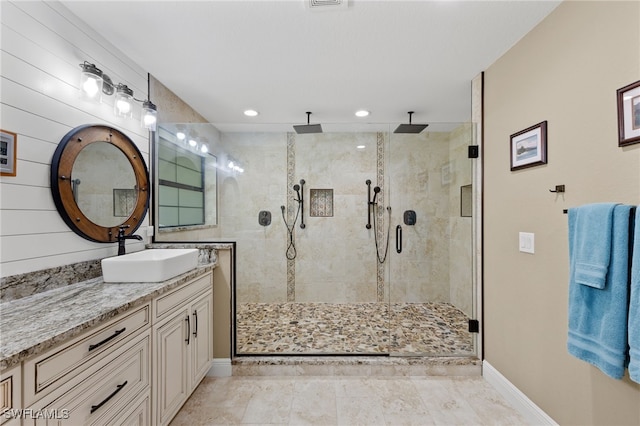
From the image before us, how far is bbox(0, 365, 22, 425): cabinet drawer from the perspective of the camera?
0.81 metres

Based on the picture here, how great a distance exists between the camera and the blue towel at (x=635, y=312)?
42.9 inches

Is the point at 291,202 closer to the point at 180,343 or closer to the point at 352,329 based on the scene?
the point at 352,329

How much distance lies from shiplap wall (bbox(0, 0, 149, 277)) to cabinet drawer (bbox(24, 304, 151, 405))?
2.00 feet

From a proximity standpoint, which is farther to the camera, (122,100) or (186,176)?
(186,176)

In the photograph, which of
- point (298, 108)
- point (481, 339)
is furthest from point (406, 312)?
point (298, 108)

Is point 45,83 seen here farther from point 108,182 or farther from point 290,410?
point 290,410

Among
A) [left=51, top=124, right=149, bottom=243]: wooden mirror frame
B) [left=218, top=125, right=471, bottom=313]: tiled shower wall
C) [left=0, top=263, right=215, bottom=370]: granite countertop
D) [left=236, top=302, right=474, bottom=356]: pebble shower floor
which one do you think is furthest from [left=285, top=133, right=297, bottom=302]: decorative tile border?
[left=0, top=263, right=215, bottom=370]: granite countertop

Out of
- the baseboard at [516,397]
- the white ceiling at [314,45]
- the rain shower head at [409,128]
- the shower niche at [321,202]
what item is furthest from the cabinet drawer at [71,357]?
the rain shower head at [409,128]

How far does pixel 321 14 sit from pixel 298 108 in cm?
146

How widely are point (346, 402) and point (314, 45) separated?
260 centimetres

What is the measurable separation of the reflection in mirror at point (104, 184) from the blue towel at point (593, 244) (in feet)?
9.06

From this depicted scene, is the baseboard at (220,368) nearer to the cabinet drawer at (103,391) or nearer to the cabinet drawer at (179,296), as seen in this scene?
the cabinet drawer at (179,296)

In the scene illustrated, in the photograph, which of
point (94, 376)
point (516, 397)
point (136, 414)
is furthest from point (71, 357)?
point (516, 397)

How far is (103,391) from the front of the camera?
1193 millimetres
